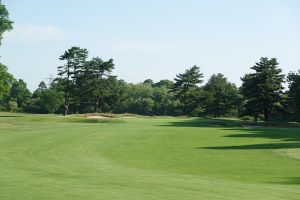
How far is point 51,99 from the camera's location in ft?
317

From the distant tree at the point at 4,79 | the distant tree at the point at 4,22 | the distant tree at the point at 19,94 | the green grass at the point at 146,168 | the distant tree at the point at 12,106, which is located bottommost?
the green grass at the point at 146,168

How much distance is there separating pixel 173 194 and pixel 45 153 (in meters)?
14.4

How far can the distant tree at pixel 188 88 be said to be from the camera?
104438 millimetres

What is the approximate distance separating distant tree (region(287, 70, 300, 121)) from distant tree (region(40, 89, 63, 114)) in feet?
155

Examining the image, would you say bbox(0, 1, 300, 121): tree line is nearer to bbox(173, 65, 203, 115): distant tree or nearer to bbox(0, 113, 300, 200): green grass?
bbox(173, 65, 203, 115): distant tree

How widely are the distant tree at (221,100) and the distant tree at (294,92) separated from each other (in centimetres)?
2069

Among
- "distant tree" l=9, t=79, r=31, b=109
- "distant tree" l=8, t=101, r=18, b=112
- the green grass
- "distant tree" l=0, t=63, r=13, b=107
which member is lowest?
the green grass

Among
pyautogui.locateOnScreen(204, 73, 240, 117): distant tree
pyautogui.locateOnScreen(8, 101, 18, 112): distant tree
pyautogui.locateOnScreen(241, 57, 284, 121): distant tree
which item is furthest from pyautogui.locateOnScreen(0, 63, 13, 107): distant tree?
pyautogui.locateOnScreen(8, 101, 18, 112): distant tree

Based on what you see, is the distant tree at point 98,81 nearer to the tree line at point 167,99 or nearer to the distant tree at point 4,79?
the tree line at point 167,99

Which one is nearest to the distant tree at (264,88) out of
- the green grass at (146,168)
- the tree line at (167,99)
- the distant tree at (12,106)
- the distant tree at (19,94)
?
the tree line at (167,99)

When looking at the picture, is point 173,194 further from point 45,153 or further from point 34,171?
point 45,153

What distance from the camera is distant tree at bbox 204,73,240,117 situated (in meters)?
101

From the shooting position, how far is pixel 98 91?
100938 millimetres

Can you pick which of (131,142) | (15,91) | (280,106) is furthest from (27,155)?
(15,91)
